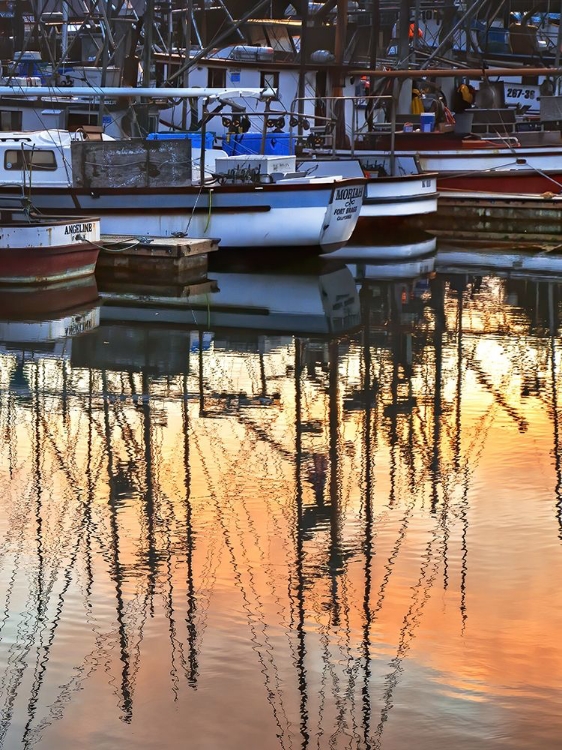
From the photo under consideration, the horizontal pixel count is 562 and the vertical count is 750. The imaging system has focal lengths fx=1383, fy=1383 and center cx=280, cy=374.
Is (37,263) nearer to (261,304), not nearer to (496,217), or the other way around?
(261,304)

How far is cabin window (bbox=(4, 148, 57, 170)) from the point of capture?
2280 centimetres

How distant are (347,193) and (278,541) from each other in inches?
585

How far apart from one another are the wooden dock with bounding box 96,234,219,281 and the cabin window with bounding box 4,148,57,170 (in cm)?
259

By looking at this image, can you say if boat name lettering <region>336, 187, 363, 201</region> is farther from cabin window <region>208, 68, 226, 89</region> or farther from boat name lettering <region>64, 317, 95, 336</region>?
cabin window <region>208, 68, 226, 89</region>

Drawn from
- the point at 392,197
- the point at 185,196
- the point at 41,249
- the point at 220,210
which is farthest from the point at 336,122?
the point at 41,249

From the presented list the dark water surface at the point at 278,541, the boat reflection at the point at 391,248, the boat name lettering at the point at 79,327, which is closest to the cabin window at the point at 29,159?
the boat reflection at the point at 391,248

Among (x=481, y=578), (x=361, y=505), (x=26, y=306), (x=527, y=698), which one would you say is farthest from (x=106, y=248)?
(x=527, y=698)

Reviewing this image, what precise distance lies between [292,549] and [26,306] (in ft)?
32.9

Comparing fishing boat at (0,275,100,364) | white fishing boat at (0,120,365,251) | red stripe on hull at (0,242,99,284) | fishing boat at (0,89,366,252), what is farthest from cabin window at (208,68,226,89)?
red stripe on hull at (0,242,99,284)

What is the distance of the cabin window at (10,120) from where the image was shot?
1056 inches

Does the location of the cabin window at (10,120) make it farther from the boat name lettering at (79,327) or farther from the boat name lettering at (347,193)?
the boat name lettering at (79,327)

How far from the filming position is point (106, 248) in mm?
20625

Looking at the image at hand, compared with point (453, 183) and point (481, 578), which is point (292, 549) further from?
point (453, 183)

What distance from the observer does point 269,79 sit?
32375 mm
